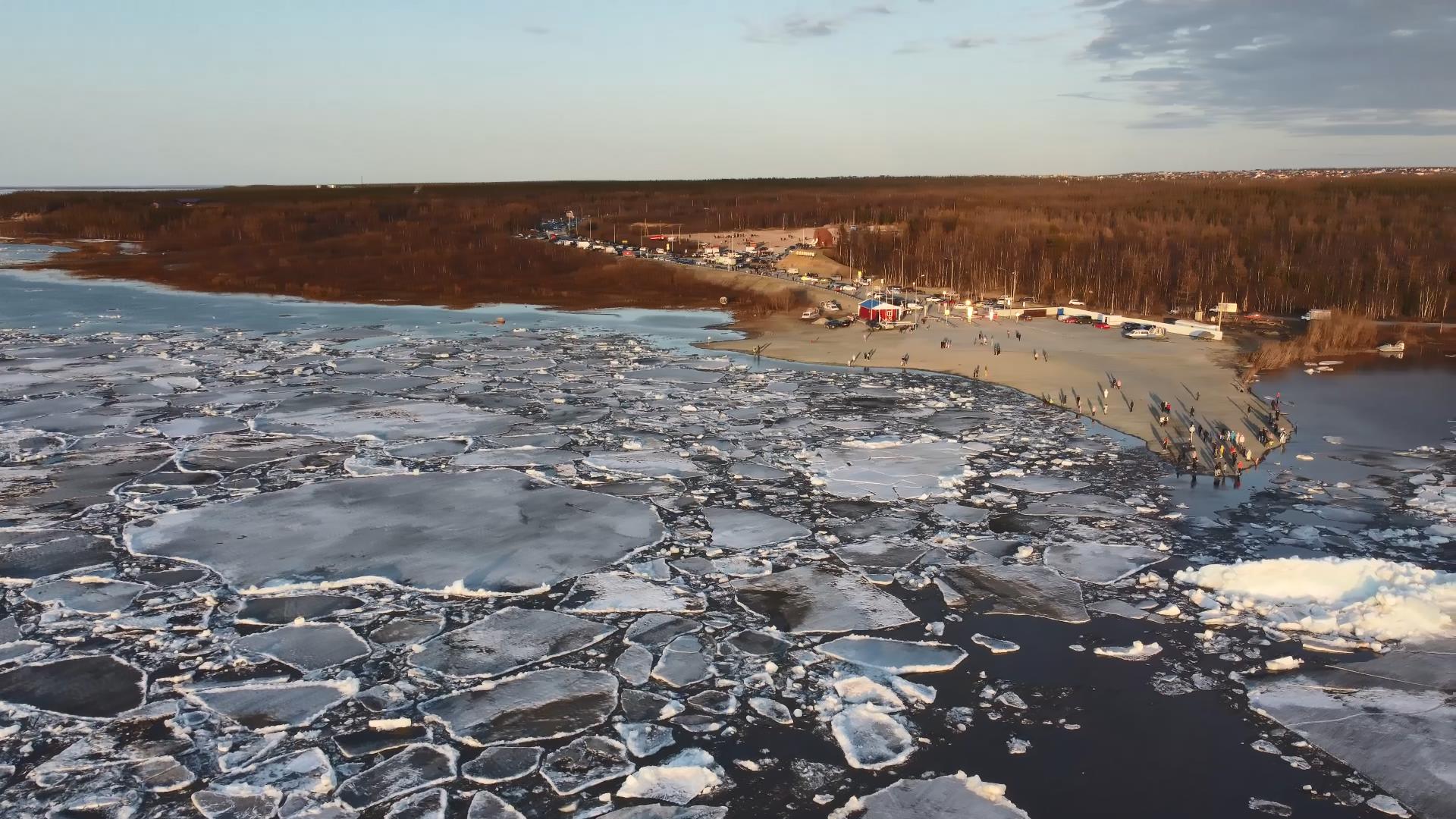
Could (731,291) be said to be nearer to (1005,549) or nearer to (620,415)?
(620,415)

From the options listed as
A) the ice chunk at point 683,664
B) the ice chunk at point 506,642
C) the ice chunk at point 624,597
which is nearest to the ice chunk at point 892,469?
the ice chunk at point 624,597

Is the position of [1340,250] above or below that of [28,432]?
above

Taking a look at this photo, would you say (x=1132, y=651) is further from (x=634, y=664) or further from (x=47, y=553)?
(x=47, y=553)

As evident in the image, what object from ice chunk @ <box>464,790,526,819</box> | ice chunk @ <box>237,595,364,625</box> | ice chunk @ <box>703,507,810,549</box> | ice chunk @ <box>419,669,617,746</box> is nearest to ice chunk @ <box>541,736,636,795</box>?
ice chunk @ <box>419,669,617,746</box>

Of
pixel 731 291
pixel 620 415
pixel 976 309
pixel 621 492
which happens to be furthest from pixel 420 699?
pixel 731 291

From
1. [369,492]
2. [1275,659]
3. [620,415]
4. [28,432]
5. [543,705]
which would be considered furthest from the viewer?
[620,415]
